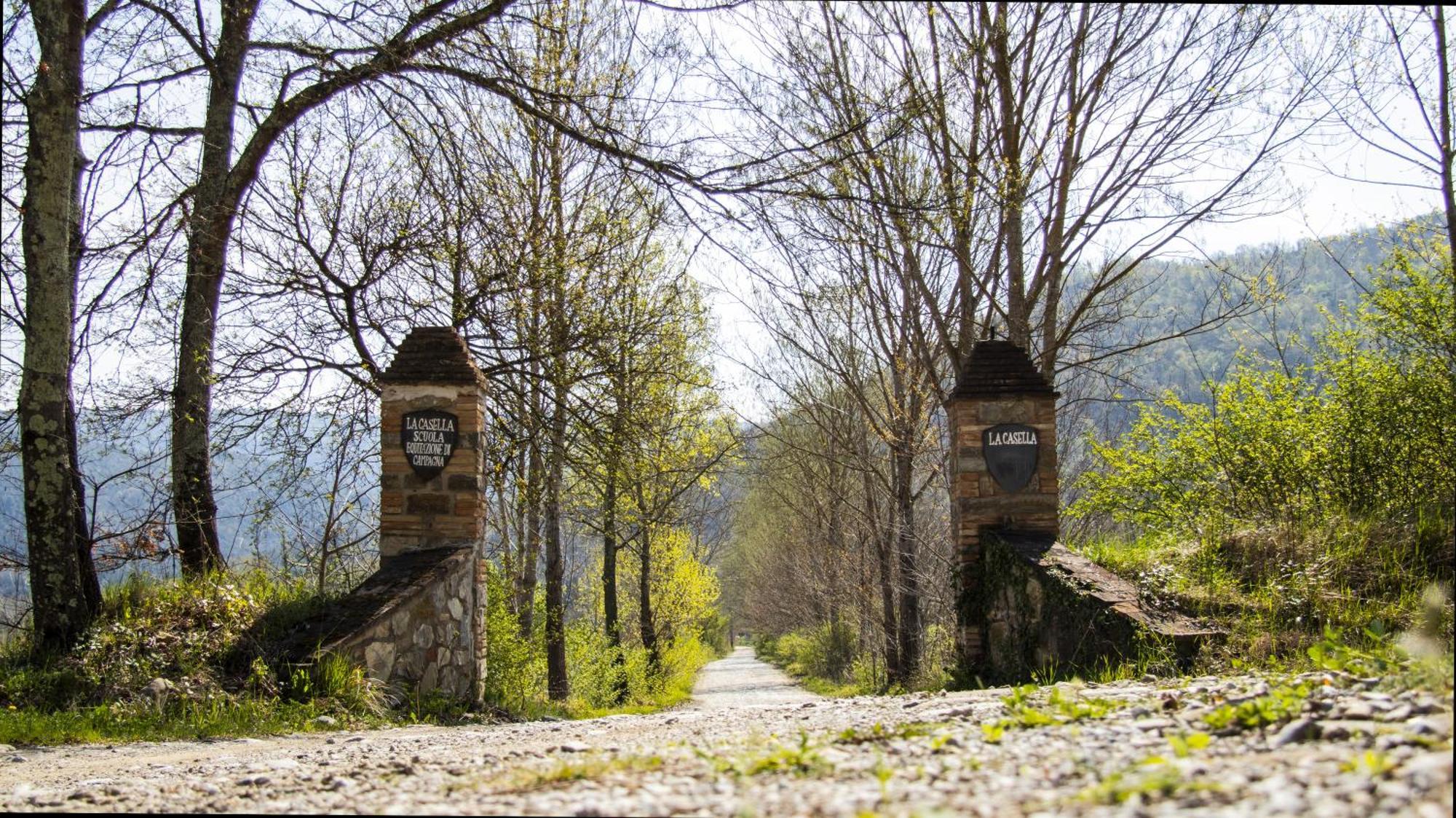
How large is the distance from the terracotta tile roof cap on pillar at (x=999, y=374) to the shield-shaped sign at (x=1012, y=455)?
1.10 ft

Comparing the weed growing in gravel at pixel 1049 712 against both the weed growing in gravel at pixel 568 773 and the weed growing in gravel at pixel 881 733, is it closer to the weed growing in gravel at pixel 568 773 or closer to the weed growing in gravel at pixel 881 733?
the weed growing in gravel at pixel 881 733

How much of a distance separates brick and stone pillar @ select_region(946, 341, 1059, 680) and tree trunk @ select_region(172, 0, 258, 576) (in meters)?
7.04

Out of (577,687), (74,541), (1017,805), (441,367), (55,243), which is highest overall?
(55,243)

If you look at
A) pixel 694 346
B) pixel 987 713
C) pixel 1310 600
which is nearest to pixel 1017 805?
pixel 987 713

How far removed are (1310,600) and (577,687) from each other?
13.4m

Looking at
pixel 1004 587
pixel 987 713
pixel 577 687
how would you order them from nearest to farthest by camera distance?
1. pixel 987 713
2. pixel 1004 587
3. pixel 577 687

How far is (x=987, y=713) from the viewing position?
4422 millimetres

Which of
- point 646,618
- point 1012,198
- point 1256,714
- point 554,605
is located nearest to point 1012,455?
point 1012,198

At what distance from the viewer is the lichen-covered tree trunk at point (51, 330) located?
779 centimetres

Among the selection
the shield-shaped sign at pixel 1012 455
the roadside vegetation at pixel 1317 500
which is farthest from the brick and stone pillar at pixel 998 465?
the roadside vegetation at pixel 1317 500

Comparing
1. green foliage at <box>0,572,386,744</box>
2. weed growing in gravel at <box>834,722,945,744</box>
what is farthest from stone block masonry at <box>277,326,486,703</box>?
weed growing in gravel at <box>834,722,945,744</box>

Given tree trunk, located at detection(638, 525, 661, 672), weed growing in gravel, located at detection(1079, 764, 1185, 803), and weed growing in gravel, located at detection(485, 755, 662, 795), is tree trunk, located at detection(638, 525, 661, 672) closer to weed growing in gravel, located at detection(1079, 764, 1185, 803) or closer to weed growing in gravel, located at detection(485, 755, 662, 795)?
weed growing in gravel, located at detection(485, 755, 662, 795)

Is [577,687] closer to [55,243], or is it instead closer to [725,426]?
[725,426]

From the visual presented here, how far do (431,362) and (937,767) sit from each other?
669cm
